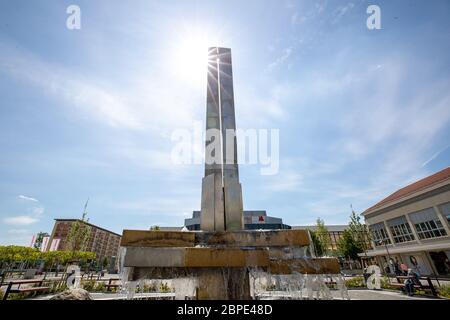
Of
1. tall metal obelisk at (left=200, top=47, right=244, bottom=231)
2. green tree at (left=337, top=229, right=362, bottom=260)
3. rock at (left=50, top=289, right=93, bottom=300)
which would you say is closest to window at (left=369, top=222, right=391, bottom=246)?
green tree at (left=337, top=229, right=362, bottom=260)

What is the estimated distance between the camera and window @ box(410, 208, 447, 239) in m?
22.0

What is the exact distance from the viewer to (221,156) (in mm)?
3648

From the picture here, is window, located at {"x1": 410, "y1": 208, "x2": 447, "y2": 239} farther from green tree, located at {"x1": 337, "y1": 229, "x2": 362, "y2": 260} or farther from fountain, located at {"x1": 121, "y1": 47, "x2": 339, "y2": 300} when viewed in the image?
fountain, located at {"x1": 121, "y1": 47, "x2": 339, "y2": 300}

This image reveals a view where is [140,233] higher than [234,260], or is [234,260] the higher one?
[140,233]

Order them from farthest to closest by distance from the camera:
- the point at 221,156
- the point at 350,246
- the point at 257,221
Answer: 1. the point at 257,221
2. the point at 350,246
3. the point at 221,156

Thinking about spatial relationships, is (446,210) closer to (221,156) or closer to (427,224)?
(427,224)

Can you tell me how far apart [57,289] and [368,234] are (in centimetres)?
3640

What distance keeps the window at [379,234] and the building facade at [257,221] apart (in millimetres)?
24088

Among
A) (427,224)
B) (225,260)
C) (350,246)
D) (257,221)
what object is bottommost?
(225,260)

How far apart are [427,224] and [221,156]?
103 ft

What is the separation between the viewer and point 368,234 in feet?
99.0

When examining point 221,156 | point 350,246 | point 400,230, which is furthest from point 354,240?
point 221,156
